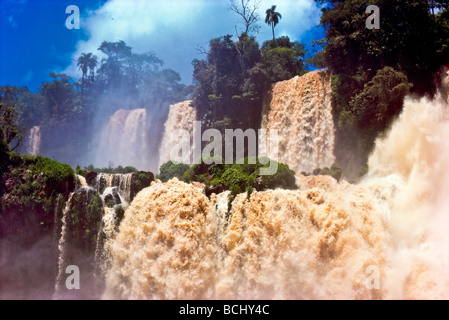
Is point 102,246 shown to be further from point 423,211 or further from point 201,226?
point 423,211

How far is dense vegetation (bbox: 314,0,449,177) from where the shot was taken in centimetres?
1371

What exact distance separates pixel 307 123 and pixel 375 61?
428cm

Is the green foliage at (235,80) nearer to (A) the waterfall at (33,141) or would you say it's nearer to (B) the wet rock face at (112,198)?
(B) the wet rock face at (112,198)

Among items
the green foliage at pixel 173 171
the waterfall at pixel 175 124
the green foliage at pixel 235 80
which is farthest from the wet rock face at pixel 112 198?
the waterfall at pixel 175 124

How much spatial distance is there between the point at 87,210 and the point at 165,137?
14533 millimetres

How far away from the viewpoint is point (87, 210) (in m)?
12.6

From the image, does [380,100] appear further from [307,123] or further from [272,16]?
[272,16]

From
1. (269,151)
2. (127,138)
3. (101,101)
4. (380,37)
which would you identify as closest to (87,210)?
(269,151)

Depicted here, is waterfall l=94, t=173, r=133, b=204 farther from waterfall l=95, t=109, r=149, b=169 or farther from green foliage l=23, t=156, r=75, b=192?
waterfall l=95, t=109, r=149, b=169

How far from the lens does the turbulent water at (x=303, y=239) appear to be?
30.5ft

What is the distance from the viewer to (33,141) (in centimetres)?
3441

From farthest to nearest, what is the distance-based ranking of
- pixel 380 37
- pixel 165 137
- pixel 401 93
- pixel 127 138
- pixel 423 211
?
pixel 127 138
pixel 165 137
pixel 380 37
pixel 401 93
pixel 423 211

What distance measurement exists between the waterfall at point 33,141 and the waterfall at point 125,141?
6.95 metres
